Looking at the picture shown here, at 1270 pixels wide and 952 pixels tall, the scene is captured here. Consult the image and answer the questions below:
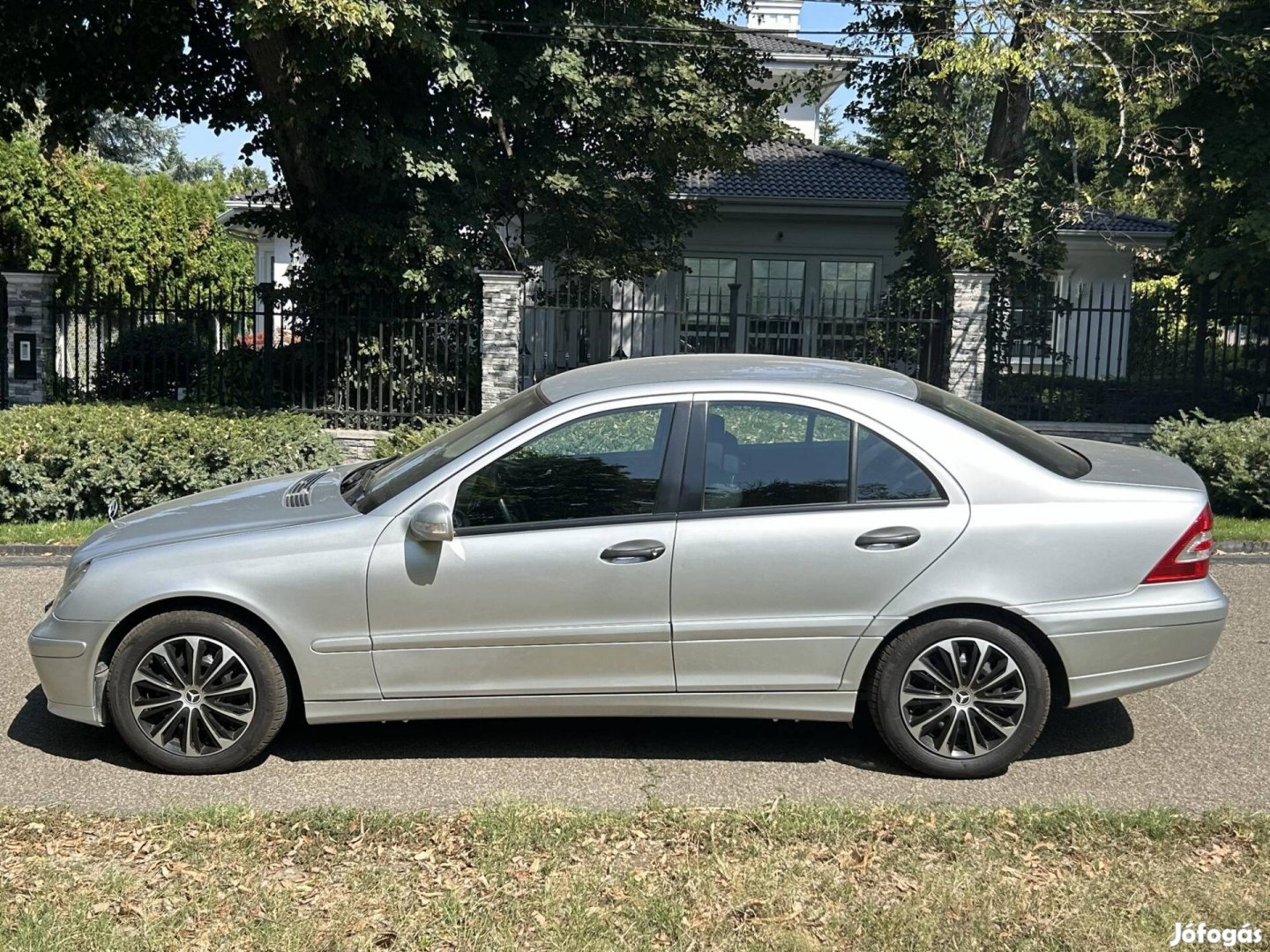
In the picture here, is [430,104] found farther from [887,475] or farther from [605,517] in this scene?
[887,475]

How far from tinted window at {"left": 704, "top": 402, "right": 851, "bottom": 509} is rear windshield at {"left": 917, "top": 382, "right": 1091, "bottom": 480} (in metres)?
0.49

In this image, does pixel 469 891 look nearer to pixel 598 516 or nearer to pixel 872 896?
pixel 872 896

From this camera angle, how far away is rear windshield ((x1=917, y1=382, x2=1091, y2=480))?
5332mm

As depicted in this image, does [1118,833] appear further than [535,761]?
No

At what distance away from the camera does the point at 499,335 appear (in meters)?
14.5

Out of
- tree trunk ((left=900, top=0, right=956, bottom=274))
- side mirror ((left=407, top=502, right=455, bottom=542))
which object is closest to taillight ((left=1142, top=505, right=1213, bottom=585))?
side mirror ((left=407, top=502, right=455, bottom=542))

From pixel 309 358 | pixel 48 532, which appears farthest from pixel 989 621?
pixel 309 358

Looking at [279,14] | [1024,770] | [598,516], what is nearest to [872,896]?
[1024,770]

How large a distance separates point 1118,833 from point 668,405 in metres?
2.39

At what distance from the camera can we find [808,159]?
26.0m

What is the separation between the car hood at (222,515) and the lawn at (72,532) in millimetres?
4544

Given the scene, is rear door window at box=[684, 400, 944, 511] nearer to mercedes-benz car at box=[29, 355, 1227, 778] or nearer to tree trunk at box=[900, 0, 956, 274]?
mercedes-benz car at box=[29, 355, 1227, 778]

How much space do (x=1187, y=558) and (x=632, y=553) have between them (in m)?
2.31

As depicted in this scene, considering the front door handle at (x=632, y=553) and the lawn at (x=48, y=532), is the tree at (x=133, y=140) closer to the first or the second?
the lawn at (x=48, y=532)
